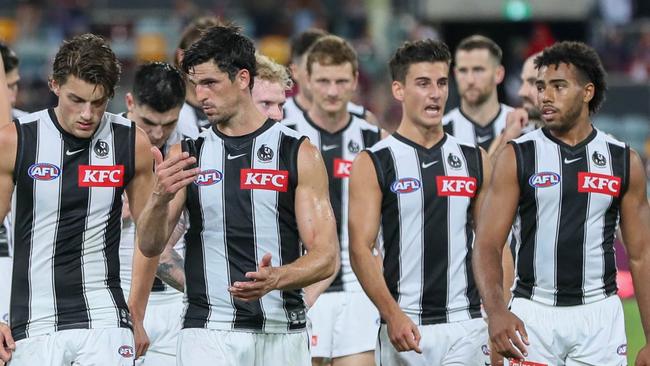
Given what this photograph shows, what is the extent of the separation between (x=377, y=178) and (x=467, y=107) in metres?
3.27

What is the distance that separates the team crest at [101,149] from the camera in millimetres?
6574

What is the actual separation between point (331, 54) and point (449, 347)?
3100mm

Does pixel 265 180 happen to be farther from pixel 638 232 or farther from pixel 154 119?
pixel 638 232

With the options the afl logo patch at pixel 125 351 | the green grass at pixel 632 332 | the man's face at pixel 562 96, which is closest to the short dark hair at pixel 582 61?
the man's face at pixel 562 96

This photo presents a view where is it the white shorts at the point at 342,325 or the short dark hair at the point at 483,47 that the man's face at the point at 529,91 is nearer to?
the short dark hair at the point at 483,47

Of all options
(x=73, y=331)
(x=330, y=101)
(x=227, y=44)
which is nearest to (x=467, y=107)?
(x=330, y=101)

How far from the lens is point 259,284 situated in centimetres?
611

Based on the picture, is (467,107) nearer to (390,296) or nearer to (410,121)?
(410,121)

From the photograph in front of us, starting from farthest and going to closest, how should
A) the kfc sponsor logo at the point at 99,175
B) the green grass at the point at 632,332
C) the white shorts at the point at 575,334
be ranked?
1. the green grass at the point at 632,332
2. the white shorts at the point at 575,334
3. the kfc sponsor logo at the point at 99,175

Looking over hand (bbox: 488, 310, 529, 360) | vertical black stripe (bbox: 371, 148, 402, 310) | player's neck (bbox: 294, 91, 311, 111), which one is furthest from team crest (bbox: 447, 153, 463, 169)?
player's neck (bbox: 294, 91, 311, 111)

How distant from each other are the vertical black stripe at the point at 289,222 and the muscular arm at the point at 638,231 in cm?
188

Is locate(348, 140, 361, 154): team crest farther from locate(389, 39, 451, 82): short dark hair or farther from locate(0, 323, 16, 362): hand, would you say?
locate(0, 323, 16, 362): hand

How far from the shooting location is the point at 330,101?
981 cm

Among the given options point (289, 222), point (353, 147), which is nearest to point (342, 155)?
point (353, 147)
